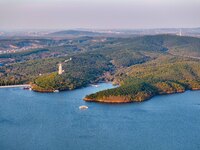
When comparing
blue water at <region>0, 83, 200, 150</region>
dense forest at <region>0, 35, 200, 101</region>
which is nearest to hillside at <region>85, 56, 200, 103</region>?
dense forest at <region>0, 35, 200, 101</region>

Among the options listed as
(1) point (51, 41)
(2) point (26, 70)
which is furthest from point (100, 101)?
(1) point (51, 41)

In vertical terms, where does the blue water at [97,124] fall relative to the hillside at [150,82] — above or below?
below

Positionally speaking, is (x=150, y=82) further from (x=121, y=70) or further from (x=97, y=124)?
(x=97, y=124)

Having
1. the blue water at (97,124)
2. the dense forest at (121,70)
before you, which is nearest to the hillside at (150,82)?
the dense forest at (121,70)

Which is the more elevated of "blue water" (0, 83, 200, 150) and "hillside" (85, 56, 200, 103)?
"hillside" (85, 56, 200, 103)

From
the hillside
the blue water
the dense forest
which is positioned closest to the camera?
the blue water

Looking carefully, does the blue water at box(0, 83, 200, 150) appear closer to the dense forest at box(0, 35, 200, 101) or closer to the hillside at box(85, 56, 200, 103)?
the hillside at box(85, 56, 200, 103)

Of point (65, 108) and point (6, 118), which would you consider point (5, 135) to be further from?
point (65, 108)

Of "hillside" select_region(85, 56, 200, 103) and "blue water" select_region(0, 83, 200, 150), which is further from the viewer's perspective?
"hillside" select_region(85, 56, 200, 103)

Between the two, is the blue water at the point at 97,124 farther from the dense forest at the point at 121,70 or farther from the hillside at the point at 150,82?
the dense forest at the point at 121,70
